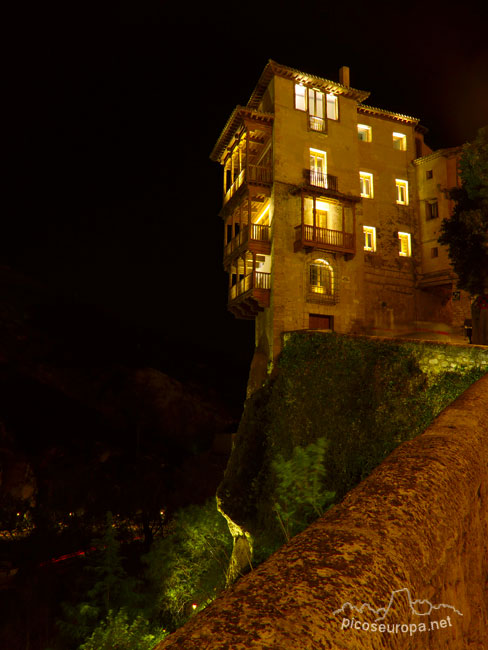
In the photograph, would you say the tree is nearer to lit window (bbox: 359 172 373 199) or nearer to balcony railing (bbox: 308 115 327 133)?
lit window (bbox: 359 172 373 199)

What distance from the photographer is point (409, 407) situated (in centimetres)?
1308

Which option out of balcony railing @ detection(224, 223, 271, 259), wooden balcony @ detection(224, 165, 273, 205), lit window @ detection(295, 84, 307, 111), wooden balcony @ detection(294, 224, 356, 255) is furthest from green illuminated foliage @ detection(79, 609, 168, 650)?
lit window @ detection(295, 84, 307, 111)

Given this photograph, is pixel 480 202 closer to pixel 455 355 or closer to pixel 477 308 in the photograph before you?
pixel 477 308

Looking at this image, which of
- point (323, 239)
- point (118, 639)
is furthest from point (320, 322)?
point (118, 639)

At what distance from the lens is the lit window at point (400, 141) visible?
28.9 metres

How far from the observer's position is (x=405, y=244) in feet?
92.4

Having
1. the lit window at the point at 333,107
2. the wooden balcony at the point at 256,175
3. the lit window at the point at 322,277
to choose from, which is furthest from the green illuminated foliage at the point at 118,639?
the lit window at the point at 333,107

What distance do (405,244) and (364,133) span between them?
23.5 feet

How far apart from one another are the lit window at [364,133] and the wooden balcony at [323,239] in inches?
292

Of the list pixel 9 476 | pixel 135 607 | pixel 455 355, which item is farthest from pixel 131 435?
pixel 455 355

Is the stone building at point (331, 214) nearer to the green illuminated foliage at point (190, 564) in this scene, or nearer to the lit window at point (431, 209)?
the lit window at point (431, 209)

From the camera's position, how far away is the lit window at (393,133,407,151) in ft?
94.7

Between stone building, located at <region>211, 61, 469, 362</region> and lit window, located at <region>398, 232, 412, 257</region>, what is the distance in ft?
0.20

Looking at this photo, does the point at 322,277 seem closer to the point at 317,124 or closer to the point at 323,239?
the point at 323,239
